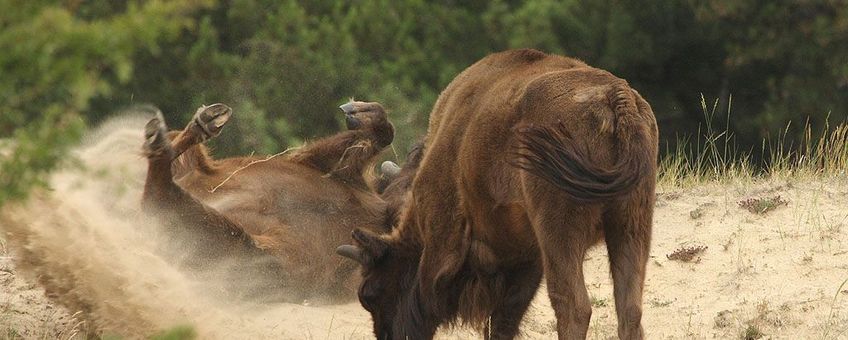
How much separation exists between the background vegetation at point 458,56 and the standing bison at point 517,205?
26.7ft

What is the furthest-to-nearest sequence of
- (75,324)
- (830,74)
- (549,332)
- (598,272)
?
1. (830,74)
2. (598,272)
3. (549,332)
4. (75,324)

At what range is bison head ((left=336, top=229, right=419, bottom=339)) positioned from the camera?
6.29 m

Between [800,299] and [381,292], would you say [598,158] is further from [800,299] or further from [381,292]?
[800,299]

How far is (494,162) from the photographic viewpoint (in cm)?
509

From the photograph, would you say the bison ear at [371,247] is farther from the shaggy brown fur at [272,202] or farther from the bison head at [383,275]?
the shaggy brown fur at [272,202]

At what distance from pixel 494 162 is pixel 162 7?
2.65 meters

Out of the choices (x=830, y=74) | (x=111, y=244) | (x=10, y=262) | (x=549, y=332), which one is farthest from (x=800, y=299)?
(x=830, y=74)

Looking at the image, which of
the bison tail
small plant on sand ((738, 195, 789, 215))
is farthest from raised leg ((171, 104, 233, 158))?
small plant on sand ((738, 195, 789, 215))

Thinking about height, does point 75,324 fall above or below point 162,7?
below

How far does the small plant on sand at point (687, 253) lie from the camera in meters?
7.57

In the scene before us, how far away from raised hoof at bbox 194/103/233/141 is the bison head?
4.46 feet

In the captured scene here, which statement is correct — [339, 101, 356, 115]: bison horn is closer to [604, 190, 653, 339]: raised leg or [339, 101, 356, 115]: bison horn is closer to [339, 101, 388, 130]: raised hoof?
[339, 101, 388, 130]: raised hoof

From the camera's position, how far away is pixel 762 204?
7918 millimetres

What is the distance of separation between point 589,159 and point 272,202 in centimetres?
348
